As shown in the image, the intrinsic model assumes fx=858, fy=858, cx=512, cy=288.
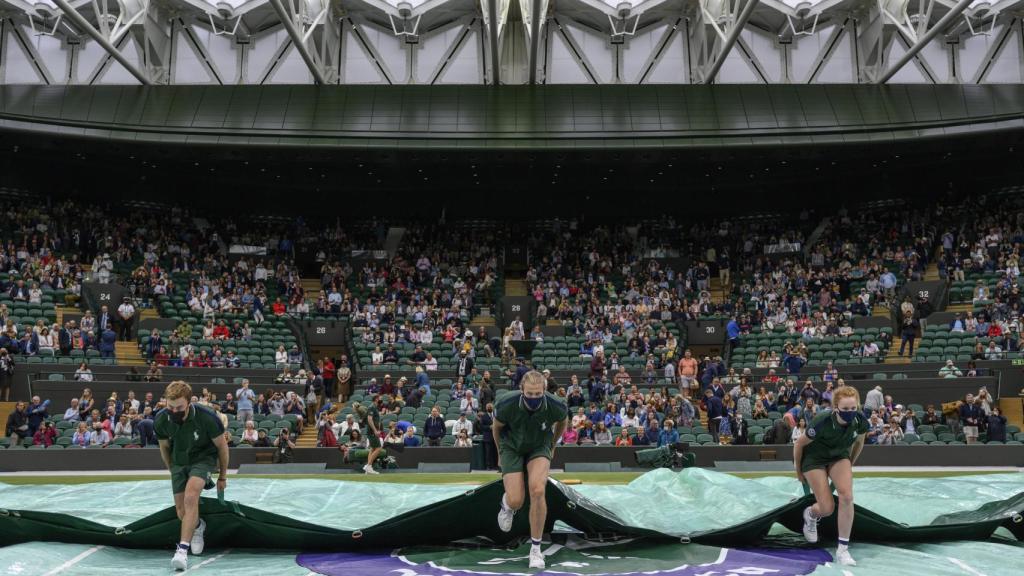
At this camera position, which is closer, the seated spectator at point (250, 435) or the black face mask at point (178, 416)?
the black face mask at point (178, 416)

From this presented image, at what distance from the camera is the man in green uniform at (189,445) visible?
7.05 metres

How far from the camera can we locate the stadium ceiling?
103 feet

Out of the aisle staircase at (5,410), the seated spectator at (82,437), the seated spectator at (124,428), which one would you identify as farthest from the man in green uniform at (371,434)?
the aisle staircase at (5,410)

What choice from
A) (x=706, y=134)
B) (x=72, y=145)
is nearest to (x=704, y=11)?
(x=706, y=134)

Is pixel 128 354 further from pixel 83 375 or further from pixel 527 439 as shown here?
pixel 527 439

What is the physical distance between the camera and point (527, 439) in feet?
23.5

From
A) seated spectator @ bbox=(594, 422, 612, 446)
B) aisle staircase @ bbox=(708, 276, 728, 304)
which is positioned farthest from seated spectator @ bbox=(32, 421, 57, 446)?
aisle staircase @ bbox=(708, 276, 728, 304)

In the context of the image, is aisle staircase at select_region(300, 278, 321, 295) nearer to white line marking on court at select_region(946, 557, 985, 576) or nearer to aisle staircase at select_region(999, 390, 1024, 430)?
aisle staircase at select_region(999, 390, 1024, 430)

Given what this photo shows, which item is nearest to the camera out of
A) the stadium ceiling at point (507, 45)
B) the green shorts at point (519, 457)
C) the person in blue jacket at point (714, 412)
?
the green shorts at point (519, 457)

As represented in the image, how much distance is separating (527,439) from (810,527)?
2.58 meters

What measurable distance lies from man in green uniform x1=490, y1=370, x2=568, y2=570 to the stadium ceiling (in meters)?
24.7

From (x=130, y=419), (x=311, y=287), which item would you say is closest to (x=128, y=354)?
(x=130, y=419)

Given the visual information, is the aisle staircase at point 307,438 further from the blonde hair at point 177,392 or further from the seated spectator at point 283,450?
the blonde hair at point 177,392

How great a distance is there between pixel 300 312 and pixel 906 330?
63.4 feet
